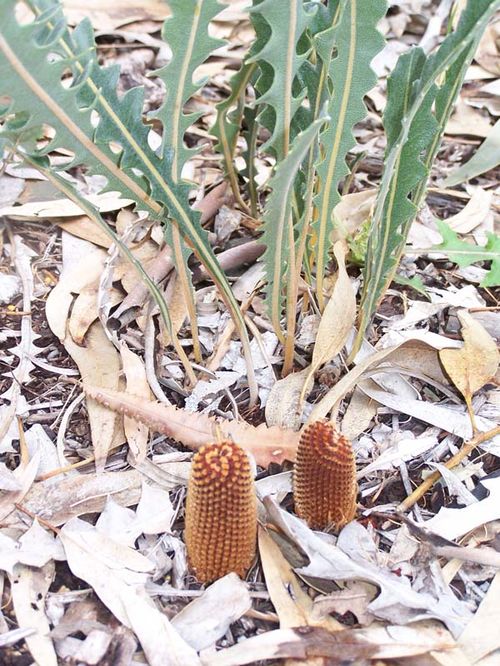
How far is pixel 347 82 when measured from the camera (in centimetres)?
111

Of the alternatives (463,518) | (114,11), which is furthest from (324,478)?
(114,11)

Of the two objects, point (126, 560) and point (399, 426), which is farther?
point (399, 426)

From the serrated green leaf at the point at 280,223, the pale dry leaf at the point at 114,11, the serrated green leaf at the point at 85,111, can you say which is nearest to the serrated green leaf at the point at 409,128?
the serrated green leaf at the point at 280,223

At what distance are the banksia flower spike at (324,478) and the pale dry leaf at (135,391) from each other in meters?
0.26

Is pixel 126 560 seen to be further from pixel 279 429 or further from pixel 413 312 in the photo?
pixel 413 312

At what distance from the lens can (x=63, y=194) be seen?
1.14 meters

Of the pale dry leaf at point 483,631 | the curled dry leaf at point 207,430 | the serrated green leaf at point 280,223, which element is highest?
the serrated green leaf at point 280,223

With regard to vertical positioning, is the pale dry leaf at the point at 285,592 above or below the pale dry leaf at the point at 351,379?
below

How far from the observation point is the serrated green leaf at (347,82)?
106 centimetres

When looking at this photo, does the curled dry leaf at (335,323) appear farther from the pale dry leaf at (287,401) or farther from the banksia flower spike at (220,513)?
the banksia flower spike at (220,513)

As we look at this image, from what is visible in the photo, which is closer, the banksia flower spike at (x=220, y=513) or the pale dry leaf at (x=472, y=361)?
the banksia flower spike at (x=220, y=513)

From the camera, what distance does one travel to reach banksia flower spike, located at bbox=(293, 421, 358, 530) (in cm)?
98

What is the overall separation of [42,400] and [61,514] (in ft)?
0.80

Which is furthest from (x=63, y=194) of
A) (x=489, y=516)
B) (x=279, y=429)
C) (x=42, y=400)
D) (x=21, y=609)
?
(x=489, y=516)
